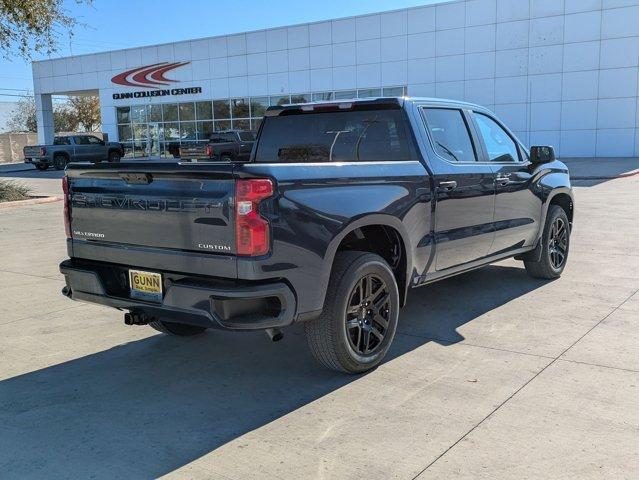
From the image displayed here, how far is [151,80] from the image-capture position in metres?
39.2

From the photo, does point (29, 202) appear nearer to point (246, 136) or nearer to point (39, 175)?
point (246, 136)

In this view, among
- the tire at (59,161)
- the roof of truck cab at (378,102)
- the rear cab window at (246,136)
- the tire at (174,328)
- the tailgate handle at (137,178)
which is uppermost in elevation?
the rear cab window at (246,136)

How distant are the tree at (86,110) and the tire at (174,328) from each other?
68438mm

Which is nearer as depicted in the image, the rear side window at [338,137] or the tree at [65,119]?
the rear side window at [338,137]

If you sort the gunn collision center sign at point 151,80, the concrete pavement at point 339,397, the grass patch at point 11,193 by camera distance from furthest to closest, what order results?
the gunn collision center sign at point 151,80 < the grass patch at point 11,193 < the concrete pavement at point 339,397

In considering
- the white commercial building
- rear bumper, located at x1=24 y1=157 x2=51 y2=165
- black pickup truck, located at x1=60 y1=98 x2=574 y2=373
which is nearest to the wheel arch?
black pickup truck, located at x1=60 y1=98 x2=574 y2=373

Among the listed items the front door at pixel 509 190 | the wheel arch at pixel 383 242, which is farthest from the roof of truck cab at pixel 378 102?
the wheel arch at pixel 383 242

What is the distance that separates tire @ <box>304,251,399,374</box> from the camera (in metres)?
4.04

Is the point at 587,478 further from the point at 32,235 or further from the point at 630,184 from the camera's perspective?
the point at 630,184

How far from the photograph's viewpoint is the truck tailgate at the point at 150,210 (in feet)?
11.7

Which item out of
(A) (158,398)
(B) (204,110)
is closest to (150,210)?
(A) (158,398)

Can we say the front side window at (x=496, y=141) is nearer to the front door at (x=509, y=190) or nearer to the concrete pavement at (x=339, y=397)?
the front door at (x=509, y=190)

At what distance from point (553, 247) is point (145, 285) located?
4.97 meters

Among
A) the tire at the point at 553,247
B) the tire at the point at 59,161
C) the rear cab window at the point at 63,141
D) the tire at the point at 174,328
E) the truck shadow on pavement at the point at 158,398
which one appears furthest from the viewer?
the rear cab window at the point at 63,141
